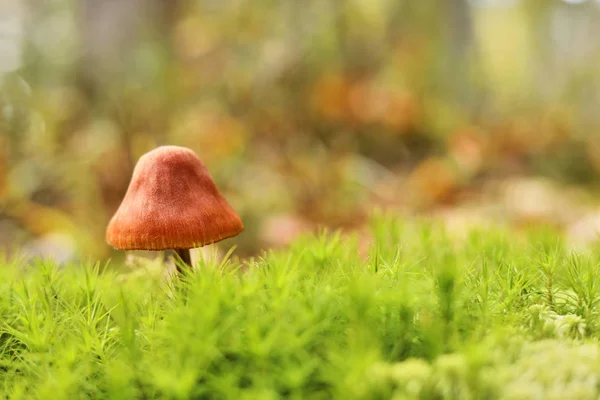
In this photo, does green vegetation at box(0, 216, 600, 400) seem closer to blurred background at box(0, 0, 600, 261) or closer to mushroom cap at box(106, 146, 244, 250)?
mushroom cap at box(106, 146, 244, 250)

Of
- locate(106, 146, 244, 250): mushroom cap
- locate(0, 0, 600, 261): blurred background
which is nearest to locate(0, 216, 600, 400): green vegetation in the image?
locate(106, 146, 244, 250): mushroom cap

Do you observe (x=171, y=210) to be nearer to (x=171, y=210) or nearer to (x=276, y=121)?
(x=171, y=210)

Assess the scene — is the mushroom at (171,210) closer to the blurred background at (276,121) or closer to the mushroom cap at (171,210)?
the mushroom cap at (171,210)

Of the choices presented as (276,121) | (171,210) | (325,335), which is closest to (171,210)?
(171,210)

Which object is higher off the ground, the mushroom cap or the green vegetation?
the mushroom cap

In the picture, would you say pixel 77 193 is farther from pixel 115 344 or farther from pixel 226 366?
pixel 226 366
